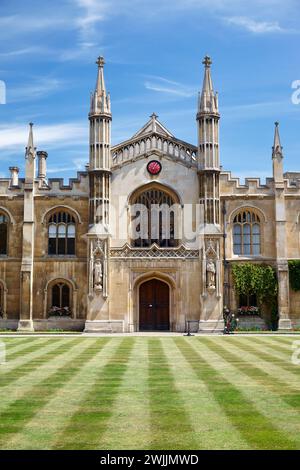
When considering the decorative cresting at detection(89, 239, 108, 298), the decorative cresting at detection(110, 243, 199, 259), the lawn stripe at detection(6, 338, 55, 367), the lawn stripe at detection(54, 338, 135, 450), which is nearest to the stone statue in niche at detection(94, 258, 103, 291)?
the decorative cresting at detection(89, 239, 108, 298)

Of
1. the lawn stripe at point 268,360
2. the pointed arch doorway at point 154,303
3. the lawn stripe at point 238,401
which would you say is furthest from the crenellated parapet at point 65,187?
the lawn stripe at point 238,401

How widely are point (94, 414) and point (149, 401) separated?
152 cm

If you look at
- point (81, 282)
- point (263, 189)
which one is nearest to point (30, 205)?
point (81, 282)

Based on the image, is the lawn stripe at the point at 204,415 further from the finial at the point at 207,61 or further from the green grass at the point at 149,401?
the finial at the point at 207,61

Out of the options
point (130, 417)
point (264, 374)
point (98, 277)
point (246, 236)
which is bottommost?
point (130, 417)

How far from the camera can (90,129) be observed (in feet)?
126

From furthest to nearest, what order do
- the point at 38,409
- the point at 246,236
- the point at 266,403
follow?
the point at 246,236 → the point at 266,403 → the point at 38,409

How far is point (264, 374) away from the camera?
15797 mm

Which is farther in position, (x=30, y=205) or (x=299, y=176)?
(x=299, y=176)

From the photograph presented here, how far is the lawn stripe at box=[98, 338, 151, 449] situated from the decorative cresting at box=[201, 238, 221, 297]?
20.5 meters

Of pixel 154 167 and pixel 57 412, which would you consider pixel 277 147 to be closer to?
pixel 154 167

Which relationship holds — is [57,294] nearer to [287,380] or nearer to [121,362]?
[121,362]

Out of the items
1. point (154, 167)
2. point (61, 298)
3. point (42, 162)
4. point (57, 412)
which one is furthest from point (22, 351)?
point (42, 162)

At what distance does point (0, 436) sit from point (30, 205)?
30127mm
